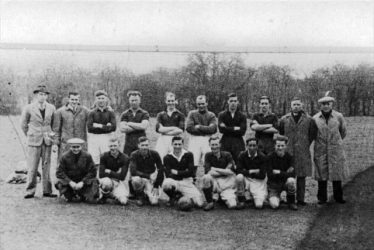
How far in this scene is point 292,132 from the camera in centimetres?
584

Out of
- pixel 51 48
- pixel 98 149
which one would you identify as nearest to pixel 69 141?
pixel 98 149

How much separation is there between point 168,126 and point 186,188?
1.05m

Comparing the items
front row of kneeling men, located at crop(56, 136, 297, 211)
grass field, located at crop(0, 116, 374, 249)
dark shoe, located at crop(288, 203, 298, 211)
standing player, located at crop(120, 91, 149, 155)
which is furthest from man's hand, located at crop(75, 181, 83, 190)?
dark shoe, located at crop(288, 203, 298, 211)

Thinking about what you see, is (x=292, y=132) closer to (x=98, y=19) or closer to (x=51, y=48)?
(x=98, y=19)

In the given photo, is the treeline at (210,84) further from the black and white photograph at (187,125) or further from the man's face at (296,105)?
the man's face at (296,105)

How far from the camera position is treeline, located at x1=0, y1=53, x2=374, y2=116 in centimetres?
734

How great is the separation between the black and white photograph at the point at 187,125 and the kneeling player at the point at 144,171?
20 millimetres

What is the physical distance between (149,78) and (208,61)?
3.69 feet

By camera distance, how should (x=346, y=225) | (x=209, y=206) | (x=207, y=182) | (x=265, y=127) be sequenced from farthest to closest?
(x=265, y=127)
(x=207, y=182)
(x=209, y=206)
(x=346, y=225)

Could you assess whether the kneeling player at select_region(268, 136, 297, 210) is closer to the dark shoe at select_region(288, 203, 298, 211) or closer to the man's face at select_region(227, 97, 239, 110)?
the dark shoe at select_region(288, 203, 298, 211)

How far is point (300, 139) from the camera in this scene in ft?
19.1

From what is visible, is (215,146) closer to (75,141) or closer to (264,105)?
(264,105)

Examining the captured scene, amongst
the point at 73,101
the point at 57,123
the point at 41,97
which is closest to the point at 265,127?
the point at 73,101

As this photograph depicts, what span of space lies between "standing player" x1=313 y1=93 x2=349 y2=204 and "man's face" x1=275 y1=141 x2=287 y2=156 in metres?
0.58
